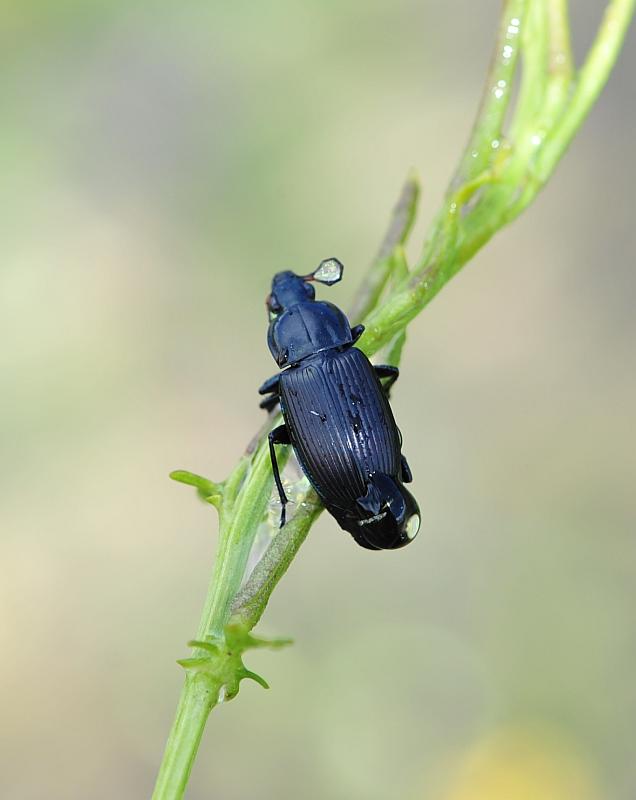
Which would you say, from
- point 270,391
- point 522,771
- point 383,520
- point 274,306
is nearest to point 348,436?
point 383,520

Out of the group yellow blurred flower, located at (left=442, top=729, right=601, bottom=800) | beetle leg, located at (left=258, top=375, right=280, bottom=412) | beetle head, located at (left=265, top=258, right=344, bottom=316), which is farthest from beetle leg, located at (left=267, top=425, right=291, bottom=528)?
yellow blurred flower, located at (left=442, top=729, right=601, bottom=800)

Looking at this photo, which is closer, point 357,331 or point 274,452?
point 274,452

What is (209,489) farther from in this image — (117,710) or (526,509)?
(526,509)

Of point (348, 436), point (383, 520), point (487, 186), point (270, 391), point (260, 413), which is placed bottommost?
point (383, 520)

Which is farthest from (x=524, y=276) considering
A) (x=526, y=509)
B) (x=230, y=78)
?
(x=230, y=78)

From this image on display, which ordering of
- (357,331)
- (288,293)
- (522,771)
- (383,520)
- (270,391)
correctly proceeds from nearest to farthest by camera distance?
1. (357,331)
2. (383,520)
3. (270,391)
4. (288,293)
5. (522,771)

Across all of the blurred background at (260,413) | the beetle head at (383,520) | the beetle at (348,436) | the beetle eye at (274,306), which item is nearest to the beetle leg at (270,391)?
the beetle at (348,436)

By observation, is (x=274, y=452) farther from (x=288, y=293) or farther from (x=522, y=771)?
(x=522, y=771)

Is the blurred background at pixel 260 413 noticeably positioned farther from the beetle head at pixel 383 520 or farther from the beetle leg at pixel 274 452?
the beetle leg at pixel 274 452
